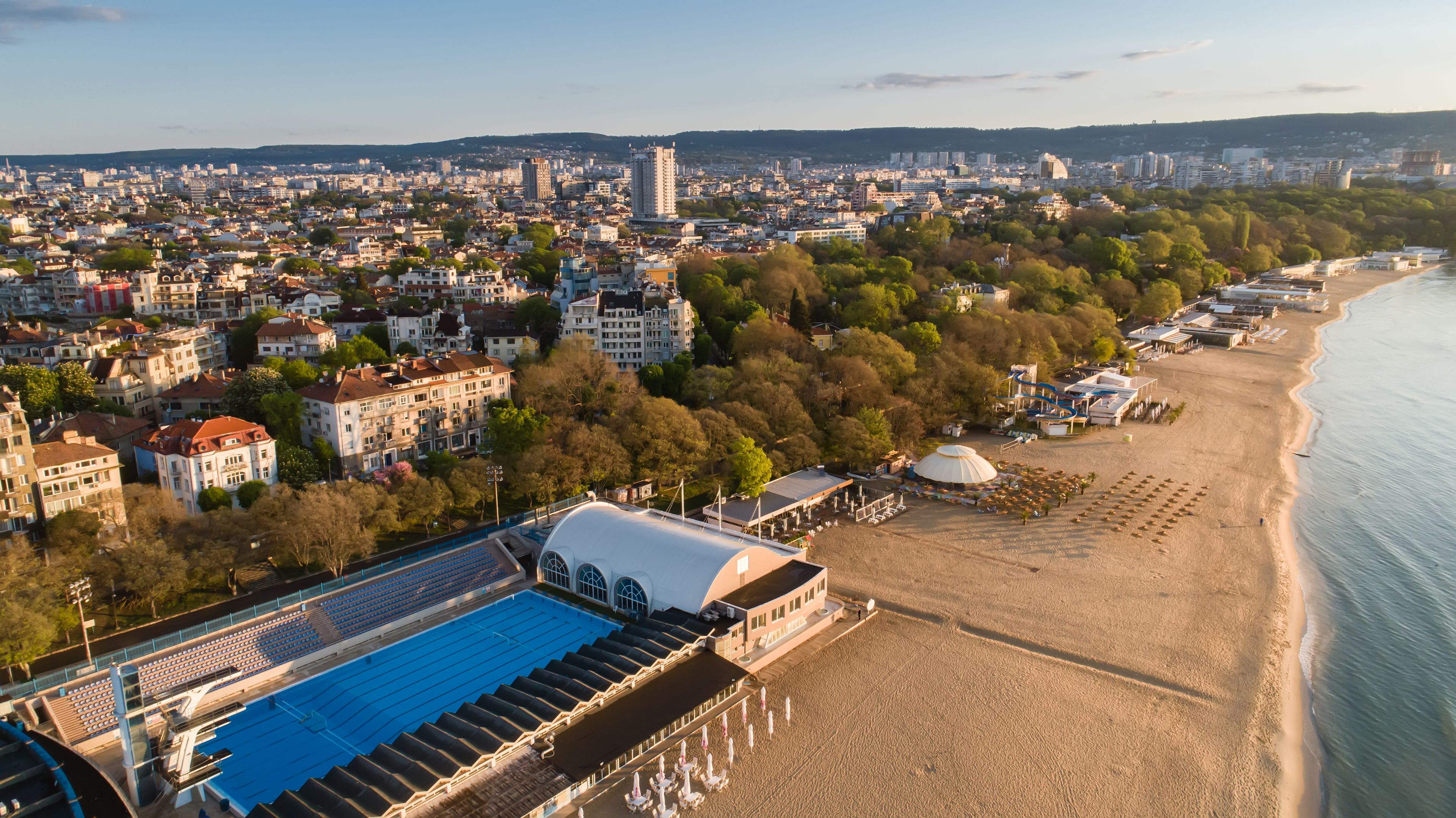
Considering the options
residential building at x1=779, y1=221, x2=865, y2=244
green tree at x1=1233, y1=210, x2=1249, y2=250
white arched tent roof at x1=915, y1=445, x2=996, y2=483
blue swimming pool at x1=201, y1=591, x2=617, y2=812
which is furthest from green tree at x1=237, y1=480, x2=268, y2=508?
green tree at x1=1233, y1=210, x2=1249, y2=250

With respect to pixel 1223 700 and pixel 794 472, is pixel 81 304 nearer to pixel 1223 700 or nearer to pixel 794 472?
pixel 794 472

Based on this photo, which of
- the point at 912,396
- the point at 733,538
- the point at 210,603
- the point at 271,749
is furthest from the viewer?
the point at 912,396

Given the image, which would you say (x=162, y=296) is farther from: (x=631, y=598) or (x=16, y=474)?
(x=631, y=598)

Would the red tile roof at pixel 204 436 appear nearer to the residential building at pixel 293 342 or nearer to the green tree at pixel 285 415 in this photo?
the green tree at pixel 285 415

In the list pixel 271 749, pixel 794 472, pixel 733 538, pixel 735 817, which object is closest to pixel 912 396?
pixel 794 472

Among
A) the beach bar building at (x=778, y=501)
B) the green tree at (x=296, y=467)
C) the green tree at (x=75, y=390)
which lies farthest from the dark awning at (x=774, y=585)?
the green tree at (x=75, y=390)

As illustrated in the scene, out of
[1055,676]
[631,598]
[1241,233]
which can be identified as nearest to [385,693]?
[631,598]

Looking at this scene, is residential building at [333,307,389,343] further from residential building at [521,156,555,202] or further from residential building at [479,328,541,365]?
residential building at [521,156,555,202]
